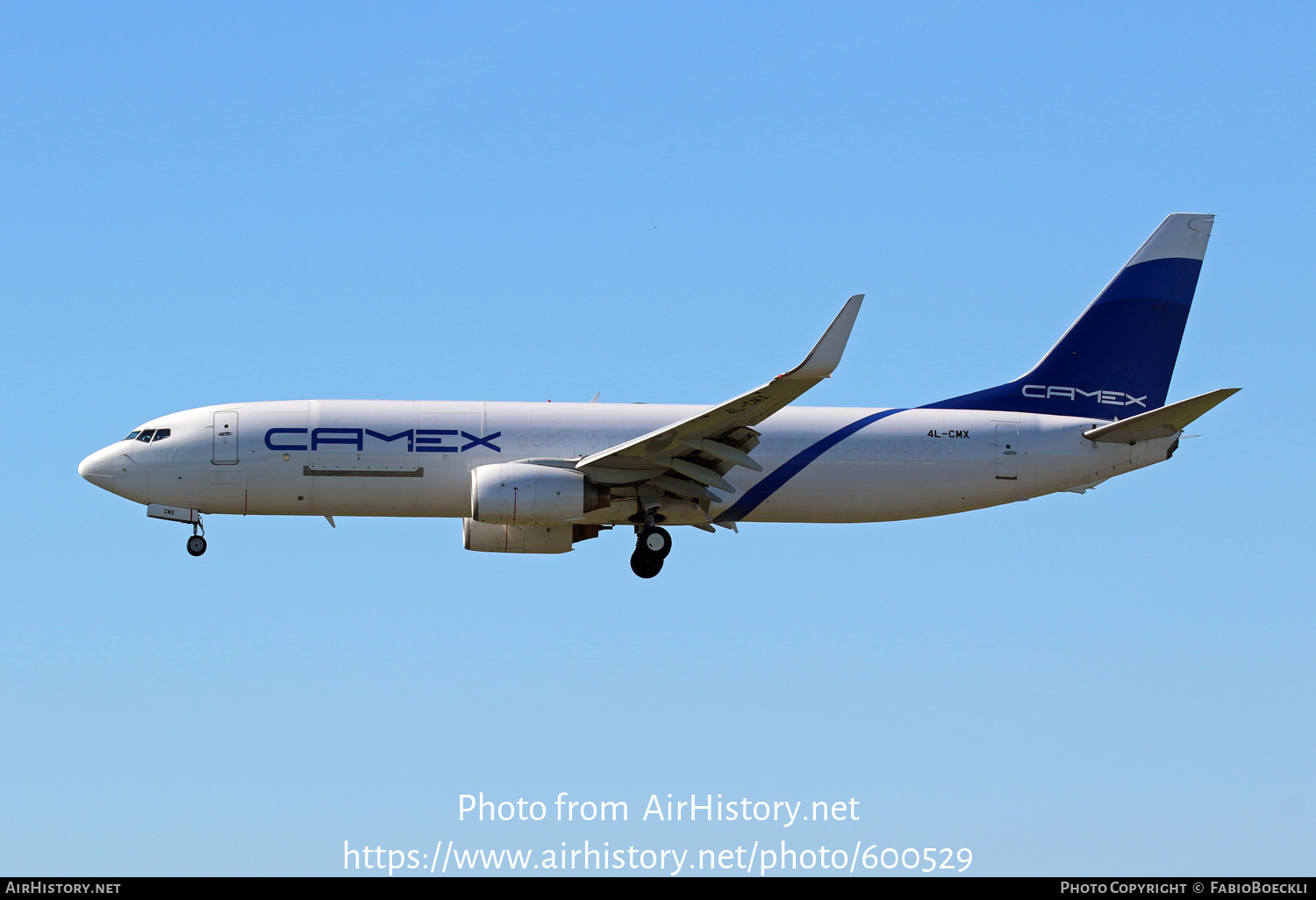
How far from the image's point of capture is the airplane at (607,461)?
31.2m

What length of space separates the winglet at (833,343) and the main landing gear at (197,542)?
14813 mm

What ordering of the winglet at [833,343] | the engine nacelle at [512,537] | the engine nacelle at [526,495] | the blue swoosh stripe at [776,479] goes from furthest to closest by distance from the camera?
1. the engine nacelle at [512,537]
2. the blue swoosh stripe at [776,479]
3. the engine nacelle at [526,495]
4. the winglet at [833,343]

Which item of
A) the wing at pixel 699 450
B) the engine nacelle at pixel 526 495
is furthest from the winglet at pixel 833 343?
the engine nacelle at pixel 526 495

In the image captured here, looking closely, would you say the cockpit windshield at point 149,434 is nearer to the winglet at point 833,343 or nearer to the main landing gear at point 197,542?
the main landing gear at point 197,542

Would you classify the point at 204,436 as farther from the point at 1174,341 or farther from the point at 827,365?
the point at 1174,341

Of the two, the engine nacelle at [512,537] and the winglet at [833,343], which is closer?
the winglet at [833,343]

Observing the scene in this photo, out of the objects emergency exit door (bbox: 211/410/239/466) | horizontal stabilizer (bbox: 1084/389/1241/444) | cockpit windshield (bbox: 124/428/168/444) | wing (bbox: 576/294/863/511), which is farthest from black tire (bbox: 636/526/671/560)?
cockpit windshield (bbox: 124/428/168/444)

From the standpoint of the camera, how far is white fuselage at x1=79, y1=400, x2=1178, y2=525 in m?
31.9

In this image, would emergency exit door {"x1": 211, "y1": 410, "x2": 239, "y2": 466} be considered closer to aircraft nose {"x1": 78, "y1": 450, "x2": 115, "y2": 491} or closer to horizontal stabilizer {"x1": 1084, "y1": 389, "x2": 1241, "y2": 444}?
aircraft nose {"x1": 78, "y1": 450, "x2": 115, "y2": 491}

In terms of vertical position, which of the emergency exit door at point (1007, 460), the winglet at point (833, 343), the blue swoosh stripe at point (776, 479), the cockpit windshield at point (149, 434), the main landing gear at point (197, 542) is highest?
the winglet at point (833, 343)

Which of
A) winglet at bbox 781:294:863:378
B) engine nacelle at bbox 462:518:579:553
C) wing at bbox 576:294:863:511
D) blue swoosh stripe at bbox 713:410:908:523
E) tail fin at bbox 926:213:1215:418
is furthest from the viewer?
tail fin at bbox 926:213:1215:418

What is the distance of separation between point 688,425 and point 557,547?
5.93 m

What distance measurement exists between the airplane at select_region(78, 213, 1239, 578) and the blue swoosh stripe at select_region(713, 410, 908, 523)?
42mm

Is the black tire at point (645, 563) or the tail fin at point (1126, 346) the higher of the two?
the tail fin at point (1126, 346)
